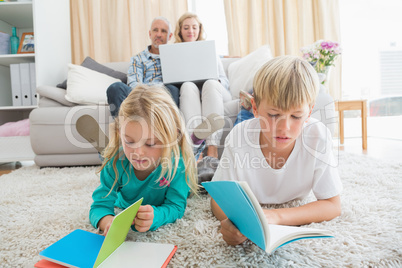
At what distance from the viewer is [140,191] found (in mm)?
864

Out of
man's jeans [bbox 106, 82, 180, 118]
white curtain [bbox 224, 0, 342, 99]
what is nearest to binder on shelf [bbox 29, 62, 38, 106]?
man's jeans [bbox 106, 82, 180, 118]

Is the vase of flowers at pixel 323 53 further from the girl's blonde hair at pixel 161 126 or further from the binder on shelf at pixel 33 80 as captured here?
the binder on shelf at pixel 33 80

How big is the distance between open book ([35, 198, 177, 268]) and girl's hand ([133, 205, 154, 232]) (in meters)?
0.04

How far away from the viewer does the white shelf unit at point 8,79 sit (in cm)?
213

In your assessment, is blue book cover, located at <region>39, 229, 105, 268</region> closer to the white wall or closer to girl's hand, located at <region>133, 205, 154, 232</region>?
girl's hand, located at <region>133, 205, 154, 232</region>

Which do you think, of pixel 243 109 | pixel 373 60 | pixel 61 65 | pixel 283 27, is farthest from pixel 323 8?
pixel 61 65

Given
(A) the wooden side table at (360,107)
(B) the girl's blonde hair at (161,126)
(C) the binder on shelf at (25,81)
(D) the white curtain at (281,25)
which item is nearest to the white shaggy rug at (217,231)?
(B) the girl's blonde hair at (161,126)

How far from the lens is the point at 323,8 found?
9.73ft

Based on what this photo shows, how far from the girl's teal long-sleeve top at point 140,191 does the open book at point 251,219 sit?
0.26 metres

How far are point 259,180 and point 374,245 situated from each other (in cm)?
32

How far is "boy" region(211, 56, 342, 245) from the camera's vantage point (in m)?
0.72

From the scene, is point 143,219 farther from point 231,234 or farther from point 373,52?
point 373,52

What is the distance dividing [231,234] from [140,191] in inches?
13.3

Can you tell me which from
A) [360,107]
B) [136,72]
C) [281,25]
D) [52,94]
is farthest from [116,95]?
[281,25]
